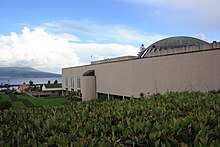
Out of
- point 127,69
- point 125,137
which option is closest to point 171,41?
point 127,69

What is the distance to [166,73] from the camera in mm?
23375

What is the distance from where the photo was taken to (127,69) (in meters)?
30.5

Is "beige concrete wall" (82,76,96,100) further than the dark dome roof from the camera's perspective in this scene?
Yes

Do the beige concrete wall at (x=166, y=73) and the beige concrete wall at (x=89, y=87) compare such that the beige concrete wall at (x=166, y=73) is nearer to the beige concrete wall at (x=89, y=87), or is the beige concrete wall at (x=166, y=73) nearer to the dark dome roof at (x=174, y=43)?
the dark dome roof at (x=174, y=43)

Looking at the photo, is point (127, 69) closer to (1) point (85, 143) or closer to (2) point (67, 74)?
(1) point (85, 143)

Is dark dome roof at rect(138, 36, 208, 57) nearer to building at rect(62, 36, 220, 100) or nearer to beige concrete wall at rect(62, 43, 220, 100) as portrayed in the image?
building at rect(62, 36, 220, 100)

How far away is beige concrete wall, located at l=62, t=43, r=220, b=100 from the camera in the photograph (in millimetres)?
19016

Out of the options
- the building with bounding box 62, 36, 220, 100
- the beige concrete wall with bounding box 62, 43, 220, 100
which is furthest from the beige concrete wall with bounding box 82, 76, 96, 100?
the beige concrete wall with bounding box 62, 43, 220, 100

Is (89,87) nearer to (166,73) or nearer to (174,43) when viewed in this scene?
(174,43)

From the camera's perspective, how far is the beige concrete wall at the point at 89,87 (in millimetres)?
40844

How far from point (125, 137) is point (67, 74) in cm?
5839

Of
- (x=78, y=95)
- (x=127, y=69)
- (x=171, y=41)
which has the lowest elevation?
(x=78, y=95)

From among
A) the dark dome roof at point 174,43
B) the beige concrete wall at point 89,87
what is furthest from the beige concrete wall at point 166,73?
the beige concrete wall at point 89,87

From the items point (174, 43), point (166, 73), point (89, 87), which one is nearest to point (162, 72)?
point (166, 73)
